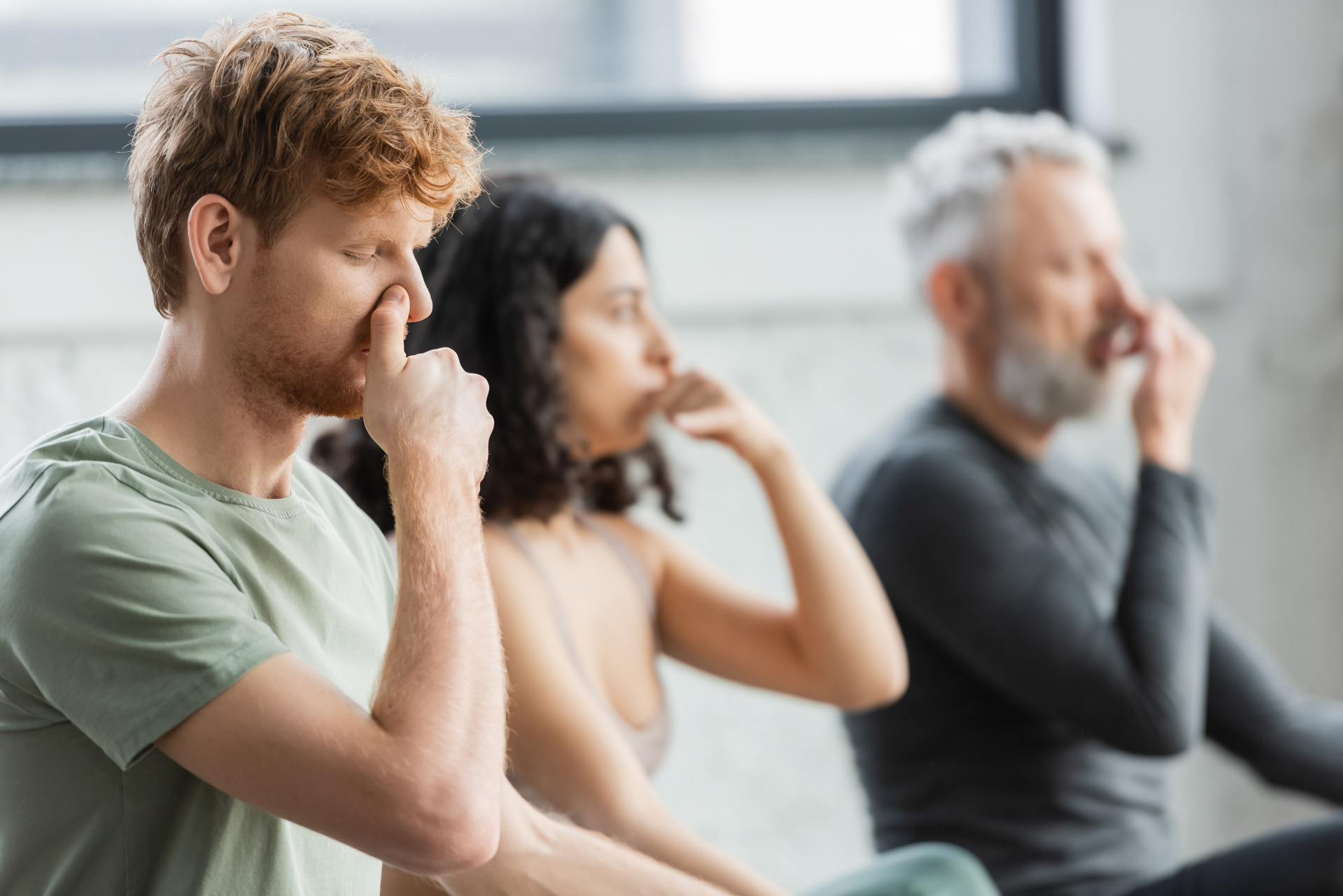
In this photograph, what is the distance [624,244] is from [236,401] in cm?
53

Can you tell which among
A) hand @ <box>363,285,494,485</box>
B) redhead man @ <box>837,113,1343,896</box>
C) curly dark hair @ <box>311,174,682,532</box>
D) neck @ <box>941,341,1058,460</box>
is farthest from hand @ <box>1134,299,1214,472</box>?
hand @ <box>363,285,494,485</box>

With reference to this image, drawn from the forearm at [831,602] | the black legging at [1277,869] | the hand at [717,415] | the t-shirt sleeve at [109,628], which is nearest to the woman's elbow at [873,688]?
the forearm at [831,602]

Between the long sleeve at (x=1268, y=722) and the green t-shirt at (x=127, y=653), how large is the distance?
1131 millimetres

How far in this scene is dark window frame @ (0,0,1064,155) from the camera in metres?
1.62

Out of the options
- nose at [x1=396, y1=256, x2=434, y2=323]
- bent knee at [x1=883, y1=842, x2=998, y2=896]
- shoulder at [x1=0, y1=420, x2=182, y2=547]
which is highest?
nose at [x1=396, y1=256, x2=434, y2=323]

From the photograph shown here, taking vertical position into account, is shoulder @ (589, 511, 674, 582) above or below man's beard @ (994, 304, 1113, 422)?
below

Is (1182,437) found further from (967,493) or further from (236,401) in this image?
(236,401)

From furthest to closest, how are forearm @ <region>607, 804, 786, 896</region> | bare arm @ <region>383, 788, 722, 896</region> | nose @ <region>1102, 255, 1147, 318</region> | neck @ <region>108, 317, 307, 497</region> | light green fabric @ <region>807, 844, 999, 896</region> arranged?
nose @ <region>1102, 255, 1147, 318</region>
light green fabric @ <region>807, 844, 999, 896</region>
forearm @ <region>607, 804, 786, 896</region>
bare arm @ <region>383, 788, 722, 896</region>
neck @ <region>108, 317, 307, 497</region>

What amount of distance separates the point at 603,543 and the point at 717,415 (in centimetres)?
17

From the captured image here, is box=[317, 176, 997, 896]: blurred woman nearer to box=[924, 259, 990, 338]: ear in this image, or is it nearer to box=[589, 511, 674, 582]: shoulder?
box=[589, 511, 674, 582]: shoulder

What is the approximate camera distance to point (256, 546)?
2.32 ft

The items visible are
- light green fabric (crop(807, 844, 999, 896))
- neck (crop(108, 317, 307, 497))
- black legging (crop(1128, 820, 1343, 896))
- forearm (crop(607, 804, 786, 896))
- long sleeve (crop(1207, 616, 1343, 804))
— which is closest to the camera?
neck (crop(108, 317, 307, 497))

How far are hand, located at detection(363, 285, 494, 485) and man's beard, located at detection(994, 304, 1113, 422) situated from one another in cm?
94

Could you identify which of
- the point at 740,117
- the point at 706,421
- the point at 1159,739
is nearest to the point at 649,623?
the point at 706,421
